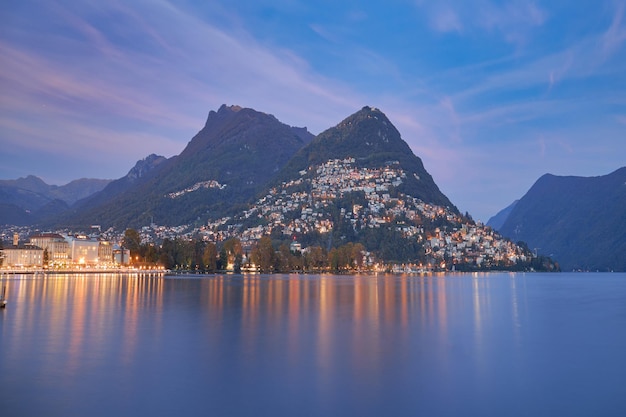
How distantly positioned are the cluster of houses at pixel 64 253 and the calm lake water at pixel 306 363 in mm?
114932

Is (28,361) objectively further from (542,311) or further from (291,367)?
(542,311)

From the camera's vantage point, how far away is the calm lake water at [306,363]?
15211 mm

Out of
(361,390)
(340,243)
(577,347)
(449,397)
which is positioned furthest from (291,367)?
(340,243)

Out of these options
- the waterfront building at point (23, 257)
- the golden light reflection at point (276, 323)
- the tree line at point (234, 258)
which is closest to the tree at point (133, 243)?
the tree line at point (234, 258)

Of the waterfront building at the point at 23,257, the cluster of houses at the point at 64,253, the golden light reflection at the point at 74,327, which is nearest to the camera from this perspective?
the golden light reflection at the point at 74,327

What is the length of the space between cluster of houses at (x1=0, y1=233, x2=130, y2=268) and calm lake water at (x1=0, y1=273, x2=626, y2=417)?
115 m

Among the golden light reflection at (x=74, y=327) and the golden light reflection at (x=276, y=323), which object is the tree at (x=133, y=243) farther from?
the golden light reflection at (x=74, y=327)

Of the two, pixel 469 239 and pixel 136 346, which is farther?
pixel 469 239

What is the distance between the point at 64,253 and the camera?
15475cm

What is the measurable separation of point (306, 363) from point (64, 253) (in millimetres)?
150883

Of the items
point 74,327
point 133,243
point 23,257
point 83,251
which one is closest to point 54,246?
point 83,251

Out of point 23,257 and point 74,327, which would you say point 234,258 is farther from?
point 74,327

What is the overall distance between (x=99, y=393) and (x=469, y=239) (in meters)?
193

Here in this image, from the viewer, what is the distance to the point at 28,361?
813 inches
